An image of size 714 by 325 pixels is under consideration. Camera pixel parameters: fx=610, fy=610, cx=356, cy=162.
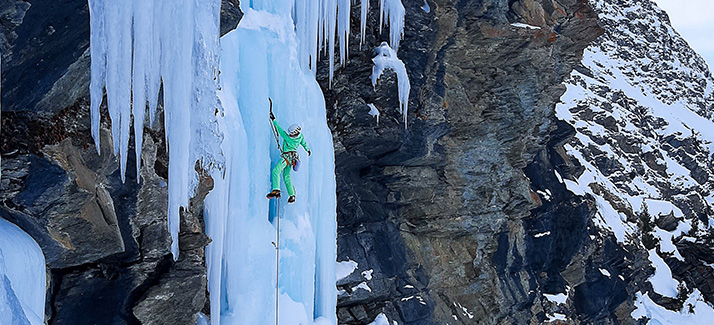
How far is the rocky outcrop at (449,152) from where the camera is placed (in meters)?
12.0

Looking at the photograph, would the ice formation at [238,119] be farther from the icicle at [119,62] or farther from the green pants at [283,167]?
the green pants at [283,167]

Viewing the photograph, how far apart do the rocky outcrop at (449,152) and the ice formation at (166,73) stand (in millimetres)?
6284

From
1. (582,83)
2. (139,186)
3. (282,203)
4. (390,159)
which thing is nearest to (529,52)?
(390,159)

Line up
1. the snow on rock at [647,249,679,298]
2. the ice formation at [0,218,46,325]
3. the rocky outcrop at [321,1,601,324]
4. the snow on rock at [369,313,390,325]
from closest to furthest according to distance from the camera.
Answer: the ice formation at [0,218,46,325]
the rocky outcrop at [321,1,601,324]
the snow on rock at [369,313,390,325]
the snow on rock at [647,249,679,298]

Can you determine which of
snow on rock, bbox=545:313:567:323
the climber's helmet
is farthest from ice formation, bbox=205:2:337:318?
snow on rock, bbox=545:313:567:323

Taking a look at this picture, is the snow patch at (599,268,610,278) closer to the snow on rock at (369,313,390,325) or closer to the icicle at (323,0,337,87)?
the snow on rock at (369,313,390,325)

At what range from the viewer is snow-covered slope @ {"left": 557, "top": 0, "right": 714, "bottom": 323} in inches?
970

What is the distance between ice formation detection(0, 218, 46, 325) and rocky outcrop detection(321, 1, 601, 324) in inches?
295

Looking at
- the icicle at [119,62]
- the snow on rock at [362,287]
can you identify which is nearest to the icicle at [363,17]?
the snow on rock at [362,287]

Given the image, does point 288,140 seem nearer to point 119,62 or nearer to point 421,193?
point 119,62

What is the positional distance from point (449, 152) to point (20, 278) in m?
10.6

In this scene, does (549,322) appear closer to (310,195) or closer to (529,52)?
(529,52)

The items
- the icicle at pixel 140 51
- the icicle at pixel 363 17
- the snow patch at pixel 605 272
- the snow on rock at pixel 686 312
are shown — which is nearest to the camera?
the icicle at pixel 140 51

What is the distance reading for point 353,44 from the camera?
11422 mm
